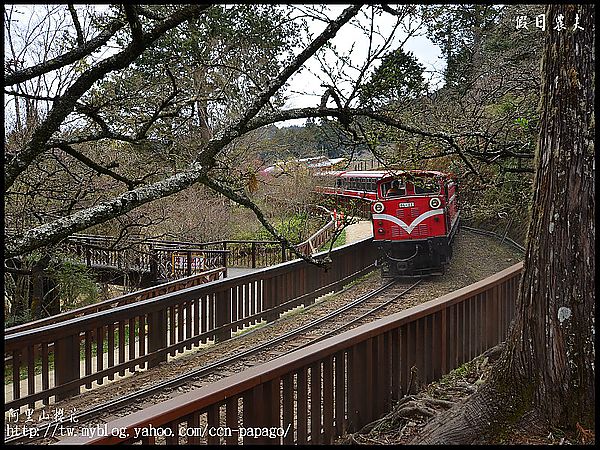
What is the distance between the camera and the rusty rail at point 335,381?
8.47 feet

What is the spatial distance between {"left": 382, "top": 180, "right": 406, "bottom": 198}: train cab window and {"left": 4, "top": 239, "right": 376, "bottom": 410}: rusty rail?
332 centimetres

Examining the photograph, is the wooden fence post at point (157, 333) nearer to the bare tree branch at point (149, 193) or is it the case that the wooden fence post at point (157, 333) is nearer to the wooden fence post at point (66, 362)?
the wooden fence post at point (66, 362)

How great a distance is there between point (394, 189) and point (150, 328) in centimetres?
859

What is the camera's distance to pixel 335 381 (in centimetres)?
362

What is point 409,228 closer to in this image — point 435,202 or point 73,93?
point 435,202

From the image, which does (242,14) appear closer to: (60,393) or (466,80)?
(60,393)

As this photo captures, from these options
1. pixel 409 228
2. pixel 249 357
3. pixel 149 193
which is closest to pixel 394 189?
pixel 409 228

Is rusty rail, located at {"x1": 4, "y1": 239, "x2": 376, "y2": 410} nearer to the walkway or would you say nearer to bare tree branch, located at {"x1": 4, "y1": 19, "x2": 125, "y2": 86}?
bare tree branch, located at {"x1": 4, "y1": 19, "x2": 125, "y2": 86}

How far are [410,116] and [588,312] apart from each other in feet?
13.3

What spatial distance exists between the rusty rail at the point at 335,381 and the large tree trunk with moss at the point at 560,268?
0.53 m

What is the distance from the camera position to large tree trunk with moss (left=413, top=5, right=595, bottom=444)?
3.34 metres

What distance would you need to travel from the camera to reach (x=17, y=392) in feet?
17.5

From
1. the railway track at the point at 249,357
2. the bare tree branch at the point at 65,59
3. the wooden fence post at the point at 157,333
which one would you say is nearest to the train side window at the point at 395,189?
the railway track at the point at 249,357

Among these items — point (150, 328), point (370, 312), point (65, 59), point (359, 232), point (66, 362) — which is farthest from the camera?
point (359, 232)
